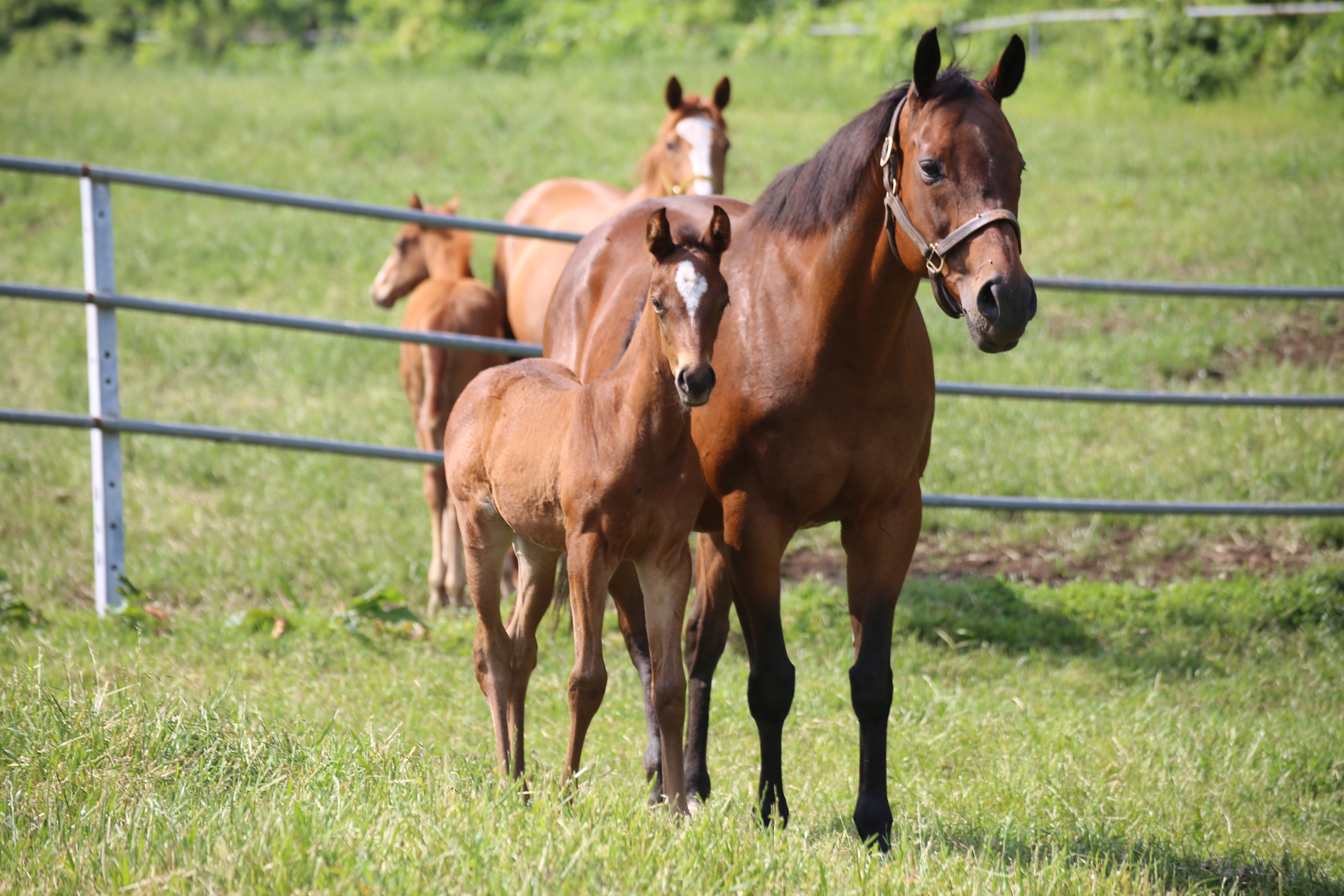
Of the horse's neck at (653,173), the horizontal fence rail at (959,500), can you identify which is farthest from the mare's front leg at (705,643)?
the horse's neck at (653,173)

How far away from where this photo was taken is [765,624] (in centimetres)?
333

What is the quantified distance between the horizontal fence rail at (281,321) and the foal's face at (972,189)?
9.17 feet

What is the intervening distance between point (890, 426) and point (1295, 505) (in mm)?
3188

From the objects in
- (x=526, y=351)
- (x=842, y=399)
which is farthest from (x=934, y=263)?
(x=526, y=351)

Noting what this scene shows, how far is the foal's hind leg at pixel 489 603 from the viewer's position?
3436 millimetres

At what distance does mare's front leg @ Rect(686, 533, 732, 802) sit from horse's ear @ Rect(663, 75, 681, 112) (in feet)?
11.4

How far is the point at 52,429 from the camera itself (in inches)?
290

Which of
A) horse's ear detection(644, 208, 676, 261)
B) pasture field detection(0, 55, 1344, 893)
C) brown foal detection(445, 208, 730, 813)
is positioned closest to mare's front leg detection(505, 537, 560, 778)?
brown foal detection(445, 208, 730, 813)

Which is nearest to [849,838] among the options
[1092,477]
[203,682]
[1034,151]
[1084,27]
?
[203,682]

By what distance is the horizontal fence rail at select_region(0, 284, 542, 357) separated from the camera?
5070mm

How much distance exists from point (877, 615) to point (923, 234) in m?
1.09

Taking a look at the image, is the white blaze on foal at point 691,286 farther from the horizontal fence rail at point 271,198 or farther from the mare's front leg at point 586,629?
the horizontal fence rail at point 271,198

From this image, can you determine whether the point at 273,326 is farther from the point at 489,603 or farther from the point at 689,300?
the point at 689,300

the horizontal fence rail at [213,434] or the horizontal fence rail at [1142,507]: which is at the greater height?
the horizontal fence rail at [213,434]
